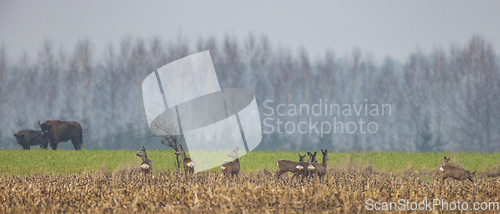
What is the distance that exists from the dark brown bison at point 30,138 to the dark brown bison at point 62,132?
0.41 metres

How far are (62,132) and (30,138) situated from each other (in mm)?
2096

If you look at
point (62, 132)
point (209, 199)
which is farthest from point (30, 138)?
point (209, 199)

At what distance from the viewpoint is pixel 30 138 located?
105ft

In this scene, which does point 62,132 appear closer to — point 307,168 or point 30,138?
point 30,138

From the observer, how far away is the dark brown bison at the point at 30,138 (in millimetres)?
31875

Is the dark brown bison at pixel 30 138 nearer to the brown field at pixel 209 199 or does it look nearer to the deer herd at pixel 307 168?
the deer herd at pixel 307 168

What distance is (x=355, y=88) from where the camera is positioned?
35.5 meters

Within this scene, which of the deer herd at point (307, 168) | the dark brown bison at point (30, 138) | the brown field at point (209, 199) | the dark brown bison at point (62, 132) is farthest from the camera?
the dark brown bison at point (62, 132)

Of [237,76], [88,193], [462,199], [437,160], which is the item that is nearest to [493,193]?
[462,199]

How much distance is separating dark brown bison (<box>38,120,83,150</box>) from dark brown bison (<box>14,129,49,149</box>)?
0.41 m

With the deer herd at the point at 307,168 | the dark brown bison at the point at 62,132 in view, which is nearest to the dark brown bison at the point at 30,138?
the dark brown bison at the point at 62,132

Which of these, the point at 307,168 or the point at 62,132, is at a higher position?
the point at 62,132

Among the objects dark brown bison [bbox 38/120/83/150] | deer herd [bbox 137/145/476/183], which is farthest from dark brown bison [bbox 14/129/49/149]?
deer herd [bbox 137/145/476/183]

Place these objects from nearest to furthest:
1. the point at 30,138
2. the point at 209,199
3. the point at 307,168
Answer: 1. the point at 209,199
2. the point at 307,168
3. the point at 30,138
